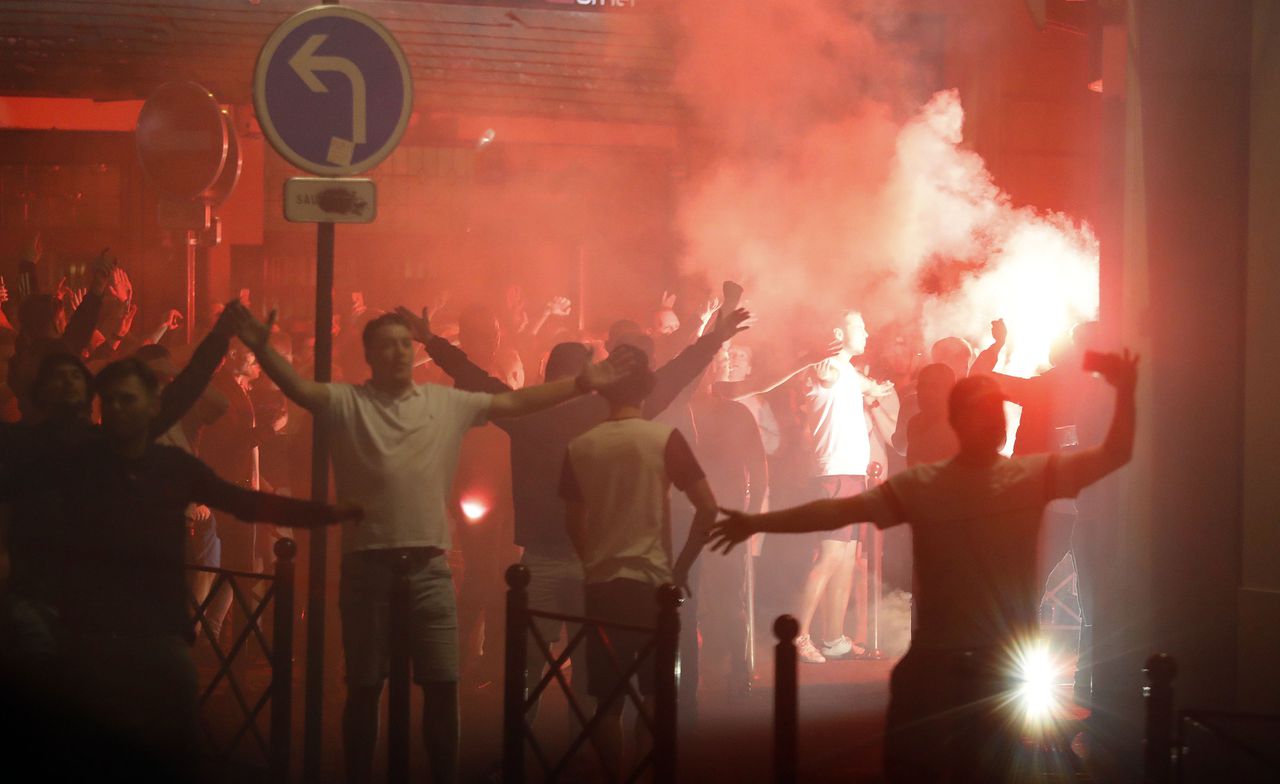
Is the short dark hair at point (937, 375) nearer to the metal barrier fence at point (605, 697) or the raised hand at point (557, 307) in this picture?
the metal barrier fence at point (605, 697)

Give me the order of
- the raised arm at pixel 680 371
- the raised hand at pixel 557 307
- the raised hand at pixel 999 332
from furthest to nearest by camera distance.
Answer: the raised hand at pixel 557 307, the raised hand at pixel 999 332, the raised arm at pixel 680 371

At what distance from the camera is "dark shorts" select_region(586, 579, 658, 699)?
239 inches

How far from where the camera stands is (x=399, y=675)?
19.7 feet

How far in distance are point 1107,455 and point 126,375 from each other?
3.17 meters

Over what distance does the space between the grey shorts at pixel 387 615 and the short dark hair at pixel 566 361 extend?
136 centimetres

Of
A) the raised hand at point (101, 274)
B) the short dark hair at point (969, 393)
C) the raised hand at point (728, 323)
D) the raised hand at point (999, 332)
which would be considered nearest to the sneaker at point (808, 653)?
the raised hand at point (999, 332)

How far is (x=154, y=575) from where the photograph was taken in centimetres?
549

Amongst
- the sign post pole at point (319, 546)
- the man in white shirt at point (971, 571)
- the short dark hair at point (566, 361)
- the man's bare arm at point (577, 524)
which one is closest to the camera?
the man in white shirt at point (971, 571)

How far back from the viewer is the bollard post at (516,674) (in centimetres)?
603

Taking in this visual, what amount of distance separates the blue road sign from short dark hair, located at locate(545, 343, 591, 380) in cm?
118

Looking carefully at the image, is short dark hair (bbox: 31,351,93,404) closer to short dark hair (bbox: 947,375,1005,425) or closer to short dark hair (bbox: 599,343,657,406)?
short dark hair (bbox: 599,343,657,406)

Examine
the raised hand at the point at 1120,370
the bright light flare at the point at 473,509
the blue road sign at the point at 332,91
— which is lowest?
the bright light flare at the point at 473,509

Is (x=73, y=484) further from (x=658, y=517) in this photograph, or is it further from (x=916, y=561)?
(x=916, y=561)

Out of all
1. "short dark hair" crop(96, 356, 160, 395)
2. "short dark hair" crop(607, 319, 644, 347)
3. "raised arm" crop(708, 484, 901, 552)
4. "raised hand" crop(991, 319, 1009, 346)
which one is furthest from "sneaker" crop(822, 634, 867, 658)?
"short dark hair" crop(96, 356, 160, 395)
